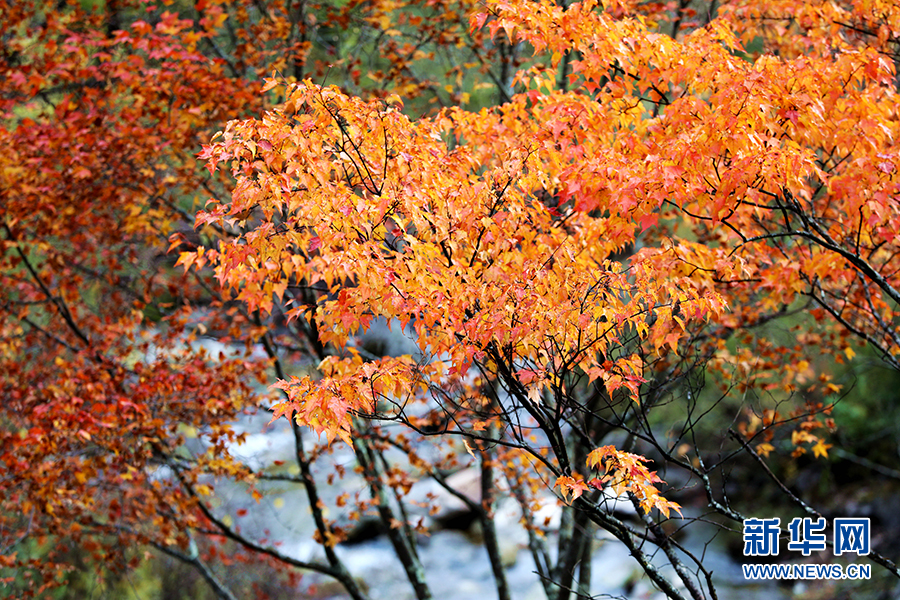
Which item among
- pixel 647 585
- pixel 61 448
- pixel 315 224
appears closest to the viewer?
pixel 315 224

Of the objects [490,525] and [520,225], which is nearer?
[520,225]

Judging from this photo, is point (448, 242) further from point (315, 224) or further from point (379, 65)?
point (379, 65)

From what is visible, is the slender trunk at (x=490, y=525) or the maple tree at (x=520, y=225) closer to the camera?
the maple tree at (x=520, y=225)

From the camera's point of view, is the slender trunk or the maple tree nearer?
the maple tree

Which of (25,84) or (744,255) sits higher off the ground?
(25,84)

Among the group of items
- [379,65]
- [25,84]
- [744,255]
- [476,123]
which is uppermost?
[379,65]

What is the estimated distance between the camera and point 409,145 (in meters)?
3.78

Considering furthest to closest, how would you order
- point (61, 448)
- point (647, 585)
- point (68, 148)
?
point (647, 585) → point (68, 148) → point (61, 448)

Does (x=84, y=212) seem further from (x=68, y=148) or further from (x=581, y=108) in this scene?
(x=581, y=108)

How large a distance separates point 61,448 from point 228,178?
3511mm

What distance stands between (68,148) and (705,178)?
18.7 ft

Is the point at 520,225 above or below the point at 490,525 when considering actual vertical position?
above

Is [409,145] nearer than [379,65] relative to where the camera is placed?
Yes

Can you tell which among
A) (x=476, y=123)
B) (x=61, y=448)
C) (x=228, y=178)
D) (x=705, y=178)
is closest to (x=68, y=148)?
(x=228, y=178)
